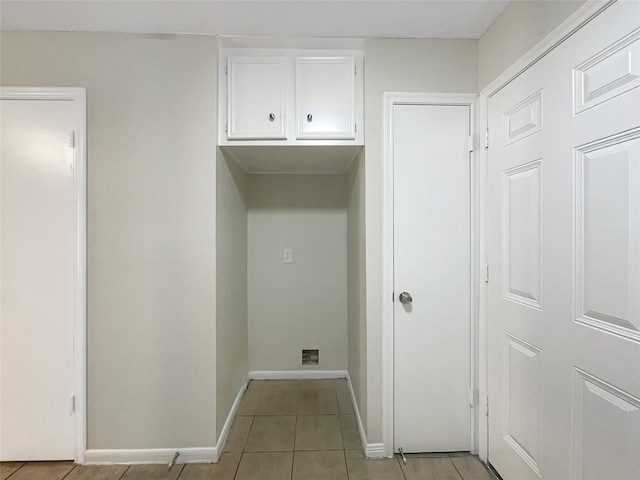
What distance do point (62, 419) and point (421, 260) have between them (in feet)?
7.20

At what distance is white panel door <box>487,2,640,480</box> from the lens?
3.09 feet

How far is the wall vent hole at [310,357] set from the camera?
110 inches

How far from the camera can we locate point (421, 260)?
1749mm

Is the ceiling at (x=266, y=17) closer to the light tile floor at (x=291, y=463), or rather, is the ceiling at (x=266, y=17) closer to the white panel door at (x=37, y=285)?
the white panel door at (x=37, y=285)

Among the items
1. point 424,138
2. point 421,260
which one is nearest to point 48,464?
point 421,260

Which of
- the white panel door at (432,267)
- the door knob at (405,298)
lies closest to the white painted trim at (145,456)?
the white panel door at (432,267)

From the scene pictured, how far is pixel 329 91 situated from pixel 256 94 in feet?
1.40

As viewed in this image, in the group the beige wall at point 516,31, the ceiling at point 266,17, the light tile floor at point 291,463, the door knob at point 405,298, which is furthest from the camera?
the door knob at point 405,298

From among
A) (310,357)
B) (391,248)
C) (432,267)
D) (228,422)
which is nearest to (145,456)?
(228,422)

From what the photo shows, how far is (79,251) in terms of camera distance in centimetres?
169

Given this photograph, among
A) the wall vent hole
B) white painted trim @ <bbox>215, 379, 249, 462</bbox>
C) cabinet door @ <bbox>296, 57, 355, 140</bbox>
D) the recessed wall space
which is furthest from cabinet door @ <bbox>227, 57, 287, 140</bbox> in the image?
the wall vent hole

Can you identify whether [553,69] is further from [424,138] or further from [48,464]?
[48,464]

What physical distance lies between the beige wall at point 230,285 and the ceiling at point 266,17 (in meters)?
0.70

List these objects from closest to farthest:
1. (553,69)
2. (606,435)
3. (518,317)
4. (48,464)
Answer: (606,435)
(553,69)
(518,317)
(48,464)
